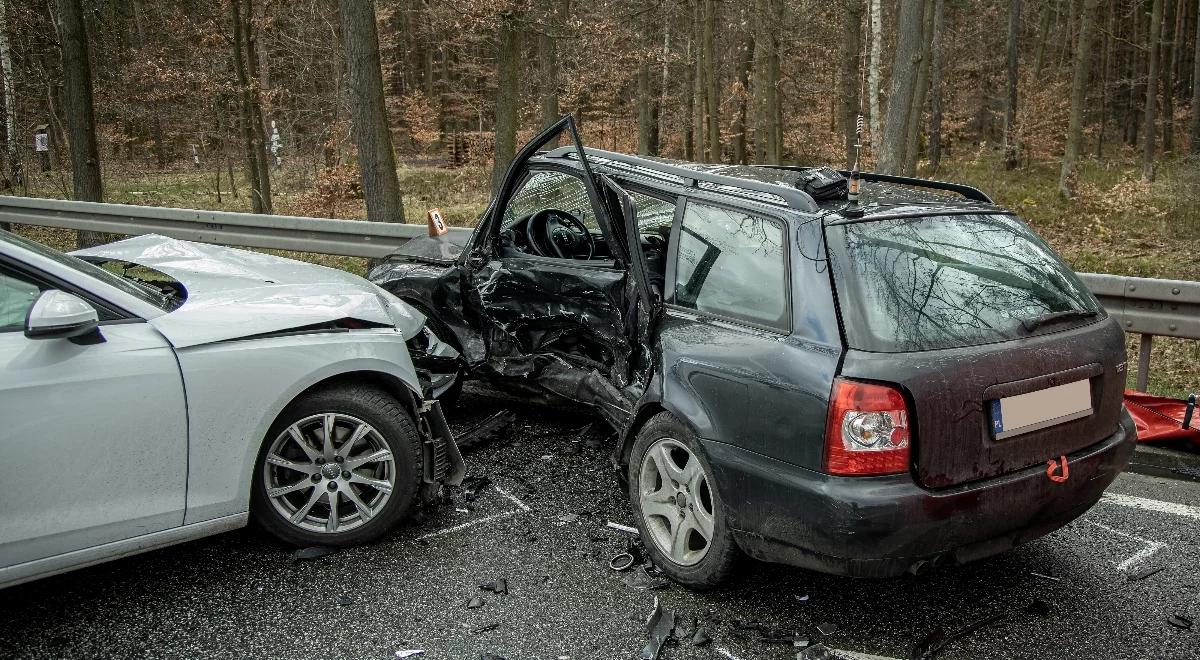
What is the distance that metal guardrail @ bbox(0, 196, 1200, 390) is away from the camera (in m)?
5.27

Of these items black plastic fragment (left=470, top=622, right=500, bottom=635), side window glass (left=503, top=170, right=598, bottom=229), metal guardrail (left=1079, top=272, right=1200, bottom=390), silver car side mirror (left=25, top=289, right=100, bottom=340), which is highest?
side window glass (left=503, top=170, right=598, bottom=229)

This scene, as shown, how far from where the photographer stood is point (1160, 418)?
5082 mm

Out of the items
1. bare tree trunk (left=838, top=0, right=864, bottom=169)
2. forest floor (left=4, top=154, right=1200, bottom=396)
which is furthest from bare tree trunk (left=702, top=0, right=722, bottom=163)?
forest floor (left=4, top=154, right=1200, bottom=396)

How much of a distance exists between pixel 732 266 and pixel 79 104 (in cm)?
1283

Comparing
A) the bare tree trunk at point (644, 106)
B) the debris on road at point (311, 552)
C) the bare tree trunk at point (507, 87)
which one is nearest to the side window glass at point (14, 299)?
the debris on road at point (311, 552)

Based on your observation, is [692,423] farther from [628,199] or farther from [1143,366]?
[1143,366]

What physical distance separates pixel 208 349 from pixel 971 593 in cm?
324

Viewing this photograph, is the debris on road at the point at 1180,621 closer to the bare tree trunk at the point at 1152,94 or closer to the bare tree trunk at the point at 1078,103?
the bare tree trunk at the point at 1078,103

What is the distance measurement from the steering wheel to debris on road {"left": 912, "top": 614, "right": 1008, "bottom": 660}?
2625 mm

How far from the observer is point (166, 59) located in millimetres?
19641

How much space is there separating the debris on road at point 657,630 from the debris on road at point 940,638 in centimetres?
88

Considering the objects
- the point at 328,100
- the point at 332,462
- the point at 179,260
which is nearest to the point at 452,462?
the point at 332,462

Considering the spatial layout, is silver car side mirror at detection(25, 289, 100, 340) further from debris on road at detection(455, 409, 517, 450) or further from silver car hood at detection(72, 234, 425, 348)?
debris on road at detection(455, 409, 517, 450)

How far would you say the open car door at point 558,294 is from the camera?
173 inches
